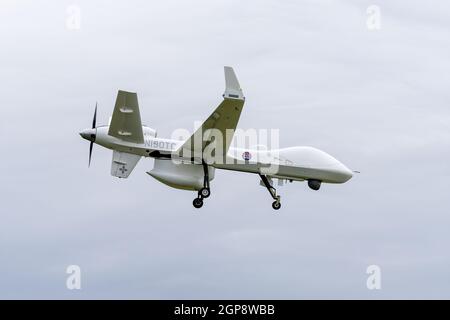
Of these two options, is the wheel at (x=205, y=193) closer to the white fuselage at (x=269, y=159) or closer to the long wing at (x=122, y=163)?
the white fuselage at (x=269, y=159)

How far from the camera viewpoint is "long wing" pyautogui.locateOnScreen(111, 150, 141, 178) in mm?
66750

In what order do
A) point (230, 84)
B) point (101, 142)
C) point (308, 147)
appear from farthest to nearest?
point (308, 147)
point (101, 142)
point (230, 84)

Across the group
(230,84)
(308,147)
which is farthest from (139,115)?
(308,147)

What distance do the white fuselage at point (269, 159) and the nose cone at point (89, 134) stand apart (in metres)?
0.23

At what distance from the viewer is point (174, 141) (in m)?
67.4

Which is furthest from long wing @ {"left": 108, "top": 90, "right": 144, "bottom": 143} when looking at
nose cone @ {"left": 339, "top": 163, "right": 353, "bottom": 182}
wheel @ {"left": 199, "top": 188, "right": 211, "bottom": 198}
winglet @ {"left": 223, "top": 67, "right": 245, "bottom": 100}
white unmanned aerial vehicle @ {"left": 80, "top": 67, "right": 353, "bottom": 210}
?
nose cone @ {"left": 339, "top": 163, "right": 353, "bottom": 182}

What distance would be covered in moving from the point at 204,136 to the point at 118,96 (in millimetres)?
4983

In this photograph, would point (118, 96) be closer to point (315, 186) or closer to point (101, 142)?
Answer: point (101, 142)

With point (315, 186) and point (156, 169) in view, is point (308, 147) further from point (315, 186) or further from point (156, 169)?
point (156, 169)

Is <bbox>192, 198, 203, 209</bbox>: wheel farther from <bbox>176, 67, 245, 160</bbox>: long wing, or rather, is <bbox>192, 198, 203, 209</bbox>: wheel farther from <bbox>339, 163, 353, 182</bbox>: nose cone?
<bbox>339, 163, 353, 182</bbox>: nose cone

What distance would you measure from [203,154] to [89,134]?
20.2 ft

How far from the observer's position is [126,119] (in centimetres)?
6519

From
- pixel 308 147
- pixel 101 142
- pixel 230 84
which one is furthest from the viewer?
pixel 308 147

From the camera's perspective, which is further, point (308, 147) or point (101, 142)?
point (308, 147)
